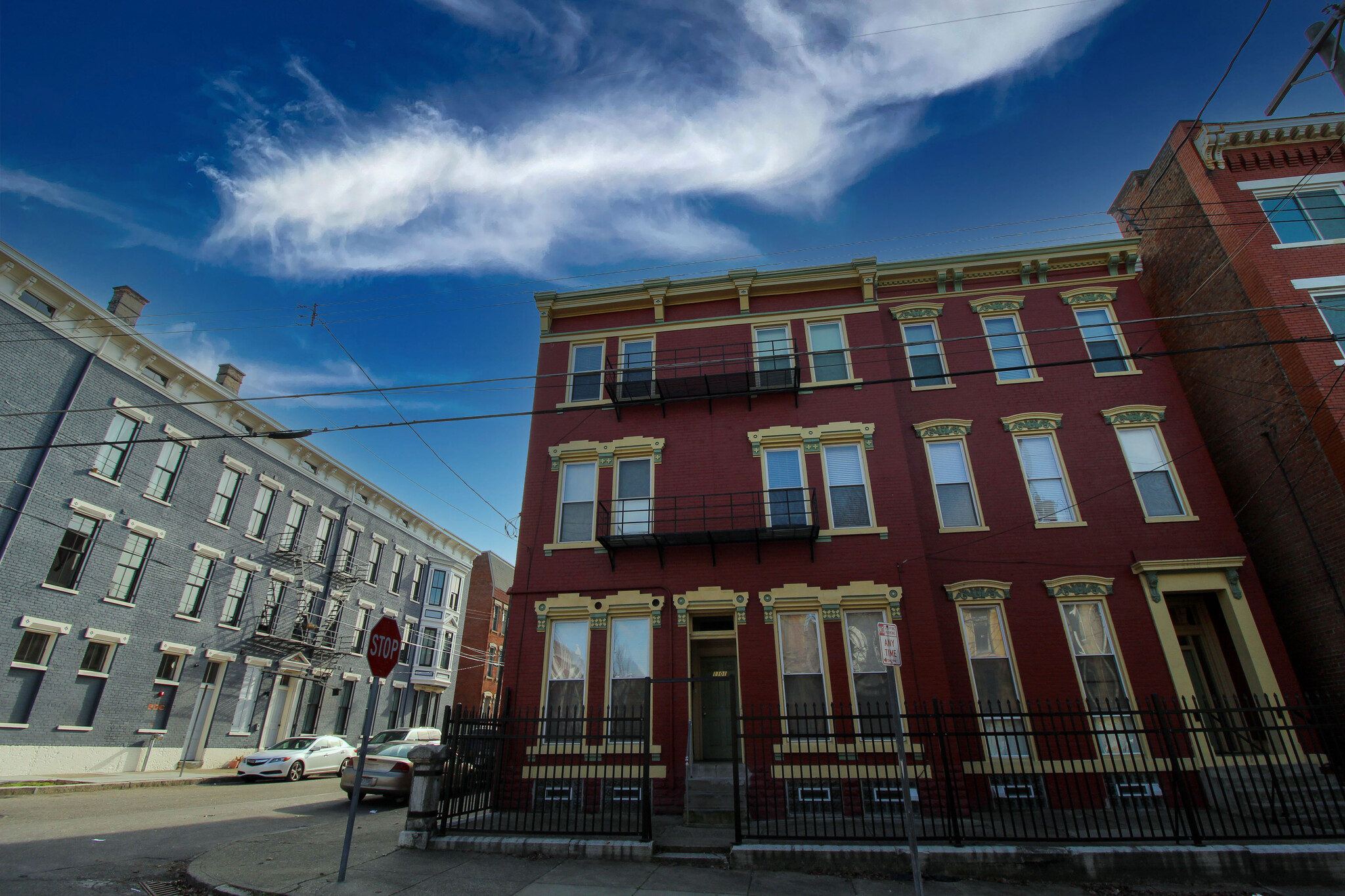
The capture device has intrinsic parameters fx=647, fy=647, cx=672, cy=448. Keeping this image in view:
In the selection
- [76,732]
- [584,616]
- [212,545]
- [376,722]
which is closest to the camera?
[584,616]

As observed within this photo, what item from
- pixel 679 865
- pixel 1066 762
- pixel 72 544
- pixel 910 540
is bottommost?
pixel 679 865

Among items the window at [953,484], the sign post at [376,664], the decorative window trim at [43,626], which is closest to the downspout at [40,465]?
the decorative window trim at [43,626]

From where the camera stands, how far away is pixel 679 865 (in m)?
8.57

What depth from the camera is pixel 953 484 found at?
593 inches

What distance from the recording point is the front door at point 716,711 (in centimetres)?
1395

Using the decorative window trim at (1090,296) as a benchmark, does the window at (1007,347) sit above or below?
below

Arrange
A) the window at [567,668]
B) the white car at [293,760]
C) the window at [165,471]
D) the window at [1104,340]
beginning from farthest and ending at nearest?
1. the window at [165,471]
2. the white car at [293,760]
3. the window at [1104,340]
4. the window at [567,668]

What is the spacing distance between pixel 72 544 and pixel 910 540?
24585mm

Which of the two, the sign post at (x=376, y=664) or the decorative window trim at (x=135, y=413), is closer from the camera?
the sign post at (x=376, y=664)

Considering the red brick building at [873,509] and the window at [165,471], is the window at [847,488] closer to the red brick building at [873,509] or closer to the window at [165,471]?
the red brick building at [873,509]

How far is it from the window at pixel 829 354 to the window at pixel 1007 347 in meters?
3.63

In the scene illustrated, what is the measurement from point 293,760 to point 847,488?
62.5 ft

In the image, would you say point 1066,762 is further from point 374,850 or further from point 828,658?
point 374,850

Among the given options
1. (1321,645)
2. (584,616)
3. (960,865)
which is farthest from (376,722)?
(1321,645)
